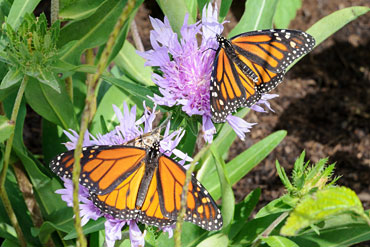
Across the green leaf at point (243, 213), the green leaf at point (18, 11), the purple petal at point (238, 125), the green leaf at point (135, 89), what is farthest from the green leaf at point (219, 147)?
the green leaf at point (18, 11)

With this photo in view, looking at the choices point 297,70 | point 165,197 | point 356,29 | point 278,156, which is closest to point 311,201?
point 165,197

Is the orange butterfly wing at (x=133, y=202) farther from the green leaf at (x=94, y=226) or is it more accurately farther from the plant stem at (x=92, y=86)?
the plant stem at (x=92, y=86)

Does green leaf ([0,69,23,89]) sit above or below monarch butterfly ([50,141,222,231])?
above

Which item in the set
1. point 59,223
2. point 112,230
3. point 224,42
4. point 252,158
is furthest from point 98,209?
point 252,158

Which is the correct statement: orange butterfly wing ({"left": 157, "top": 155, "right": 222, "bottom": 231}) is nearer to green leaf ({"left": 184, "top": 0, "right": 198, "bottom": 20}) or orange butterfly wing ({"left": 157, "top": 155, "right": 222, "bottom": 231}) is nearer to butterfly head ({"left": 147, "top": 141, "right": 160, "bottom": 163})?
butterfly head ({"left": 147, "top": 141, "right": 160, "bottom": 163})

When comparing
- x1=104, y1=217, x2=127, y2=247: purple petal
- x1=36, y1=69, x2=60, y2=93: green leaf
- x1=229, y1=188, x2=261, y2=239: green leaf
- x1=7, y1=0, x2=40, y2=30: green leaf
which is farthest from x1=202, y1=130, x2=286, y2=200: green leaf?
x1=7, y1=0, x2=40, y2=30: green leaf

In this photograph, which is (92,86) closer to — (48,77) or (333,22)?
(48,77)
